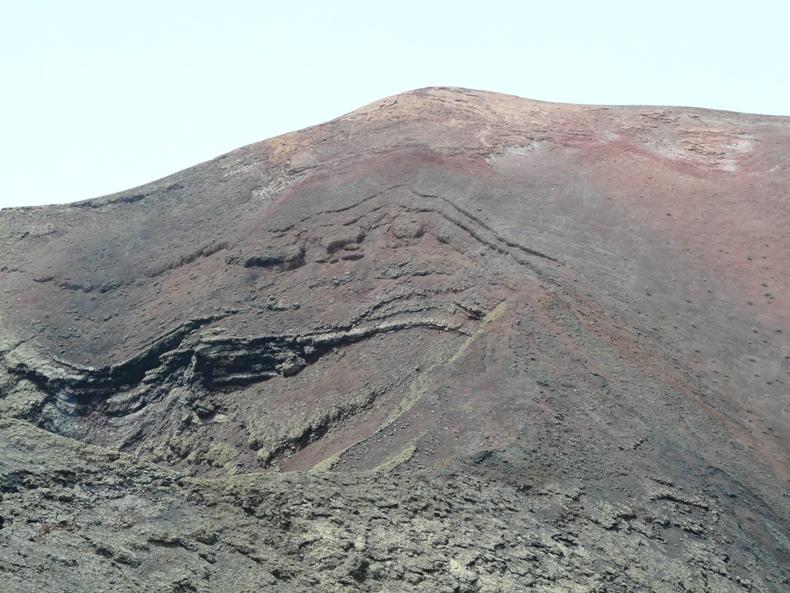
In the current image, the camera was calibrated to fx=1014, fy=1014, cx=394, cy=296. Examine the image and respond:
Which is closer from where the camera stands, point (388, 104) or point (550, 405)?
point (550, 405)

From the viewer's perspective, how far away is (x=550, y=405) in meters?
21.1

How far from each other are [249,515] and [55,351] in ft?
54.8

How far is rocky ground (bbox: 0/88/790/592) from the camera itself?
15.0 meters

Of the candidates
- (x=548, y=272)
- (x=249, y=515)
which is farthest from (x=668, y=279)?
(x=249, y=515)

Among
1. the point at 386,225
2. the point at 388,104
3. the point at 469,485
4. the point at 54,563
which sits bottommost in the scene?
the point at 469,485

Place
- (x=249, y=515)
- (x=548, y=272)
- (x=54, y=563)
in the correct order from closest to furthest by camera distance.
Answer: (x=54, y=563) → (x=249, y=515) → (x=548, y=272)

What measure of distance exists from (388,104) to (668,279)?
14.2 meters

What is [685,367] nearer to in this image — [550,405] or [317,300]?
[550,405]

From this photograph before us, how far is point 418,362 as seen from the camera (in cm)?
2398

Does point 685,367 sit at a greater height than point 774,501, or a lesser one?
greater

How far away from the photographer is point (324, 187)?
33.0m

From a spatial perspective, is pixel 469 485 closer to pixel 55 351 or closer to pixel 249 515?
pixel 249 515

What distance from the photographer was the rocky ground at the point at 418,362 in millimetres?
14977

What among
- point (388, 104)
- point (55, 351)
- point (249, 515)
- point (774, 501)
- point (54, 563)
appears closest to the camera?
point (54, 563)
